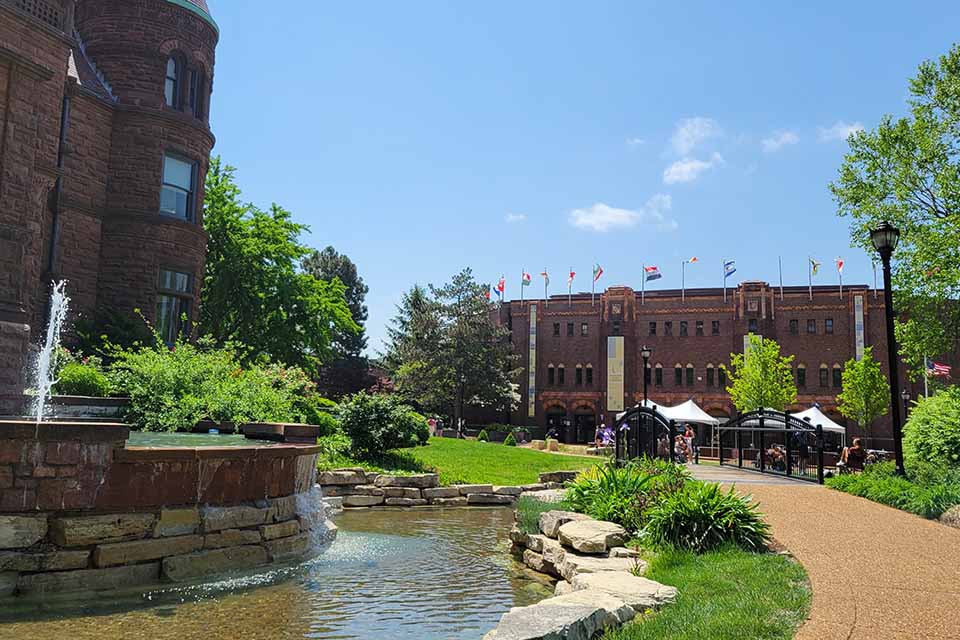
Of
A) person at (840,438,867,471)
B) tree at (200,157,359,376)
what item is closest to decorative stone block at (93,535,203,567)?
person at (840,438,867,471)

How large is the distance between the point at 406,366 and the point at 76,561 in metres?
43.6

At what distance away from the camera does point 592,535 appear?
955cm

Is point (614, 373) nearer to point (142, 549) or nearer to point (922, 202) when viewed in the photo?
point (922, 202)

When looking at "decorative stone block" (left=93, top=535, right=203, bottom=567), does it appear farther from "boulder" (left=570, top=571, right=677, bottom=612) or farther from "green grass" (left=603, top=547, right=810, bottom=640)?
"green grass" (left=603, top=547, right=810, bottom=640)

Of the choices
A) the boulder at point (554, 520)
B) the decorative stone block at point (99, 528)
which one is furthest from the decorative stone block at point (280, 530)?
the boulder at point (554, 520)

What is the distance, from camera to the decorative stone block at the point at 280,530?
923 centimetres

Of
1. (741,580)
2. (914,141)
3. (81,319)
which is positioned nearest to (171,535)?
(741,580)

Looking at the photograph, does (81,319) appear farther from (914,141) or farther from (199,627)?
(914,141)

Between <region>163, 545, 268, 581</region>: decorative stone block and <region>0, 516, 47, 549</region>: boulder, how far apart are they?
1261 millimetres

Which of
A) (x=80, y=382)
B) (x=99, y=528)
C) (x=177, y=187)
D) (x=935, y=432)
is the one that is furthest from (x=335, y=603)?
(x=177, y=187)

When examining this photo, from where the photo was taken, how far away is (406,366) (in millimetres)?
50938

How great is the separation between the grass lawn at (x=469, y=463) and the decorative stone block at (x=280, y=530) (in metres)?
8.65

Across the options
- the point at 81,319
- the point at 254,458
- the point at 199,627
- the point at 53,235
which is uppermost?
the point at 53,235

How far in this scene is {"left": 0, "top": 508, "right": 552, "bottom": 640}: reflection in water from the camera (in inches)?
259
